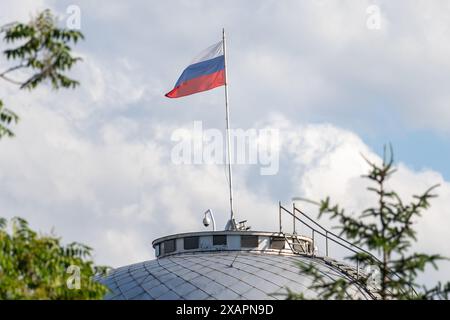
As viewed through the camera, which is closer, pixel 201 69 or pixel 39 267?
pixel 39 267

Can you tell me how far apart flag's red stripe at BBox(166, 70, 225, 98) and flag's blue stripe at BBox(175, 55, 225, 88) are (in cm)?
21

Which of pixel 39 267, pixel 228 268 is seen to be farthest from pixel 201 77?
pixel 39 267

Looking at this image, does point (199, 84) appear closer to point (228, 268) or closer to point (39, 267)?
point (228, 268)

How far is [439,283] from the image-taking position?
739 inches

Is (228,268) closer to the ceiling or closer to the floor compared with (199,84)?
closer to the floor

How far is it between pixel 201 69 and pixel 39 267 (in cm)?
3180

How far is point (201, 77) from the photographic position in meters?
51.5

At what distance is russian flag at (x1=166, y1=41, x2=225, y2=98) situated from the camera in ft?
168

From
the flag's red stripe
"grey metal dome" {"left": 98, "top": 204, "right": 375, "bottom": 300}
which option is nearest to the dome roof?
"grey metal dome" {"left": 98, "top": 204, "right": 375, "bottom": 300}

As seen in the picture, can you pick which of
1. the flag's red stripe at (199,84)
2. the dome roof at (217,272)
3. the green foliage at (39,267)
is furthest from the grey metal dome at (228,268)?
the green foliage at (39,267)

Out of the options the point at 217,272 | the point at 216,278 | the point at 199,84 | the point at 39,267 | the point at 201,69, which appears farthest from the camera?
the point at 201,69
